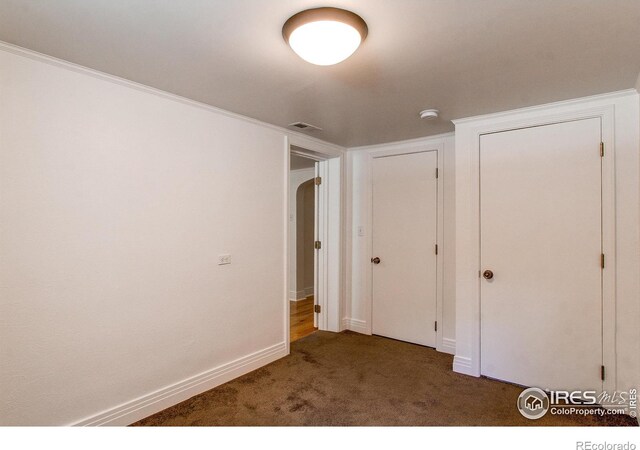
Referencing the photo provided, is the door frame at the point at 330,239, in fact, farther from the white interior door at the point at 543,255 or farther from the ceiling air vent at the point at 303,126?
the white interior door at the point at 543,255

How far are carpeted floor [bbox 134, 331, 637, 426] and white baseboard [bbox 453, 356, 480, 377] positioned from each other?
6 cm

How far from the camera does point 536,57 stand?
1854mm

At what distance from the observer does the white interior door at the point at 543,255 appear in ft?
8.05

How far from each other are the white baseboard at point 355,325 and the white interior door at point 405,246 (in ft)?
0.37

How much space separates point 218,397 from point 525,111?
333 centimetres

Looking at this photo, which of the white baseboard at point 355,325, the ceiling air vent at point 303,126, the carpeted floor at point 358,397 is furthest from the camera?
the white baseboard at point 355,325

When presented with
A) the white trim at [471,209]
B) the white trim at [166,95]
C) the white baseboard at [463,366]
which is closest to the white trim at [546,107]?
the white trim at [471,209]

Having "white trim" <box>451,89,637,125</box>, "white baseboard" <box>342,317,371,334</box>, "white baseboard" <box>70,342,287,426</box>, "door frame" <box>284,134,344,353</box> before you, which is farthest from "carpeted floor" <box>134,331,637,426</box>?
"white trim" <box>451,89,637,125</box>

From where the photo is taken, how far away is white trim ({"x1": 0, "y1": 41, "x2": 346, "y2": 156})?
5.88 feet

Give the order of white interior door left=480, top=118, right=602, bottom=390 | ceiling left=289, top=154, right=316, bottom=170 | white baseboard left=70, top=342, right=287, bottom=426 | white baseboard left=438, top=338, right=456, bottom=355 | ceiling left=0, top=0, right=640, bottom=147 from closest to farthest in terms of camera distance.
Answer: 1. ceiling left=0, top=0, right=640, bottom=147
2. white baseboard left=70, top=342, right=287, bottom=426
3. white interior door left=480, top=118, right=602, bottom=390
4. white baseboard left=438, top=338, right=456, bottom=355
5. ceiling left=289, top=154, right=316, bottom=170

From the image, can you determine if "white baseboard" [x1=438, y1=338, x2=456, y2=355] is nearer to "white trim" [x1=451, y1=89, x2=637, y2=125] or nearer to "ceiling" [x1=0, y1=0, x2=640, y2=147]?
"white trim" [x1=451, y1=89, x2=637, y2=125]

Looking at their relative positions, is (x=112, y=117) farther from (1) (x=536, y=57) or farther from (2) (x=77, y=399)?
(1) (x=536, y=57)

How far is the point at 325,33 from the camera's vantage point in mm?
1488
